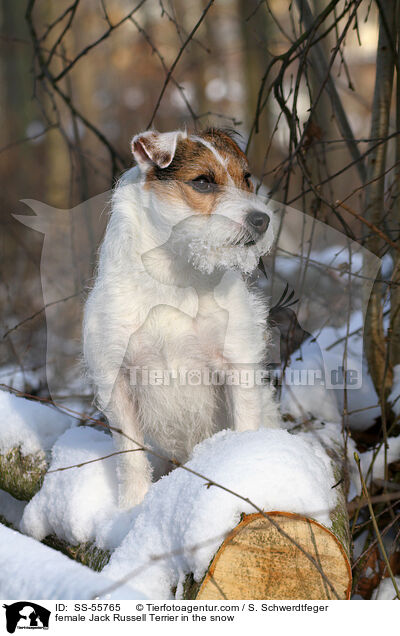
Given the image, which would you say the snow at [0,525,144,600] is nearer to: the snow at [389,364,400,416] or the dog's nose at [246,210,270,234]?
the dog's nose at [246,210,270,234]

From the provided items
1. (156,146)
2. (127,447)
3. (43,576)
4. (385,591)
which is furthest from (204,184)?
(385,591)

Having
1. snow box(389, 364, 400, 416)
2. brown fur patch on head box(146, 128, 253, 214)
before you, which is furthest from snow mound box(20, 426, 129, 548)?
snow box(389, 364, 400, 416)

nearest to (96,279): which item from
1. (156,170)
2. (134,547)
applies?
(156,170)

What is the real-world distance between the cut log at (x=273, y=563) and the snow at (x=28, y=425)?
1.61m

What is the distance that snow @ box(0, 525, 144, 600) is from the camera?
5.32ft

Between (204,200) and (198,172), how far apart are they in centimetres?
14

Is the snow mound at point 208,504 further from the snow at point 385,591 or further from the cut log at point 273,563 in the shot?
the snow at point 385,591

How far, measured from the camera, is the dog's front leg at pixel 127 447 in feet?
8.06

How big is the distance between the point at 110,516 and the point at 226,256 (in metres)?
1.16

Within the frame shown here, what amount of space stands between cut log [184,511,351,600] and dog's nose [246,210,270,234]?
109 cm

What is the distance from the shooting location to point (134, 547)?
187 cm
